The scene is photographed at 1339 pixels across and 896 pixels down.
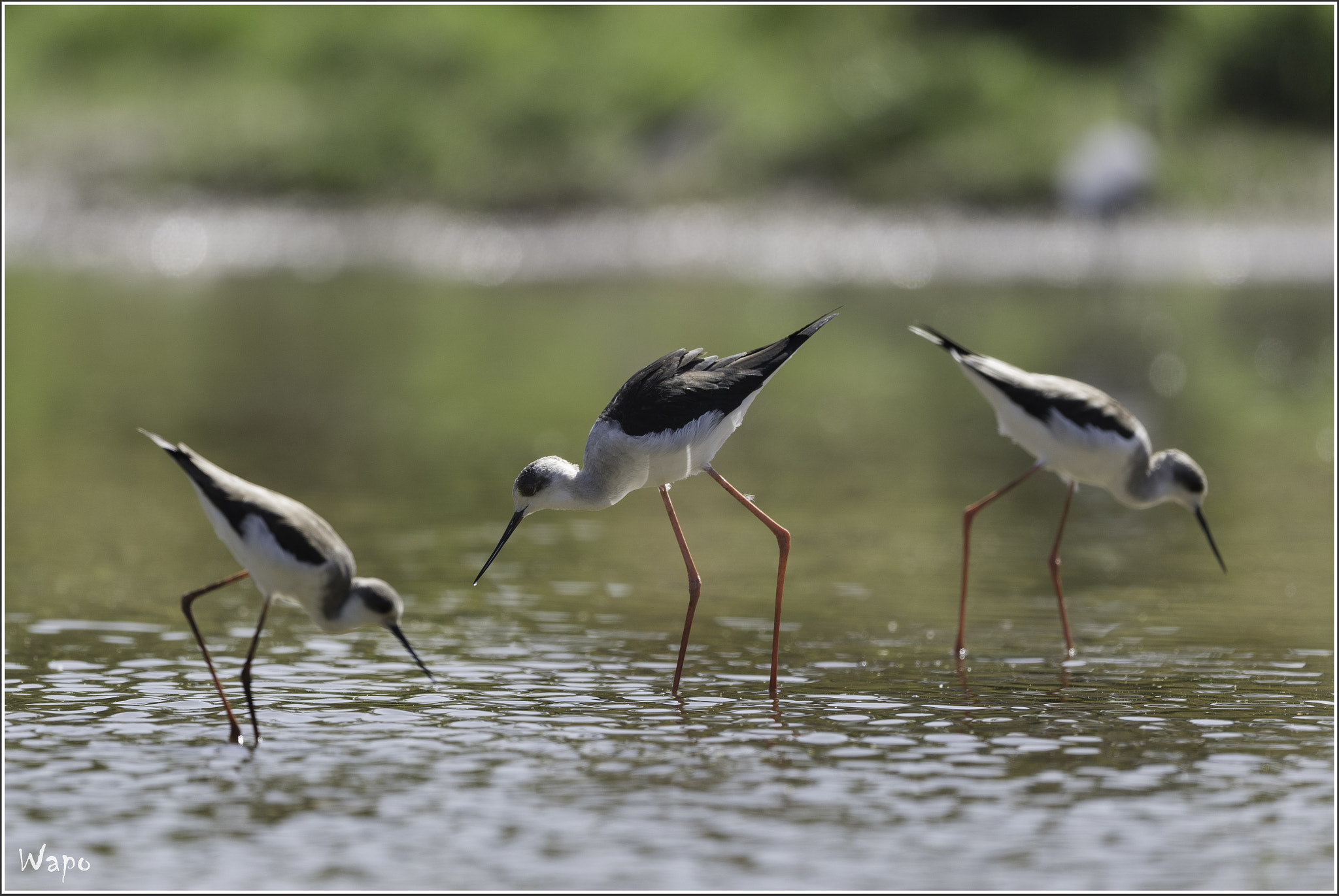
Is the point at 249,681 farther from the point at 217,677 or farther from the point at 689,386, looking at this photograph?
the point at 689,386

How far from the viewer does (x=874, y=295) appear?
27.2 metres

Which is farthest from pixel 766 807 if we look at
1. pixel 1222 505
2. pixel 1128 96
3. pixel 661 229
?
pixel 1128 96

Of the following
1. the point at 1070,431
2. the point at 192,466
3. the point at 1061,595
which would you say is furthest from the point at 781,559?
the point at 192,466

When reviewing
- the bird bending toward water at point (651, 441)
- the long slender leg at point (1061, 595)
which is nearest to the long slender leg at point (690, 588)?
the bird bending toward water at point (651, 441)

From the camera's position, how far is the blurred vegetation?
107 feet

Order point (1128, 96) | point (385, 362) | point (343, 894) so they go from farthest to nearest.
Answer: point (1128, 96)
point (385, 362)
point (343, 894)

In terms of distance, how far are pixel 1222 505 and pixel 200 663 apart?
6.87m

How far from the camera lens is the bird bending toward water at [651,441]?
8133 millimetres

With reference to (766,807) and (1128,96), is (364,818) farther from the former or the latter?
(1128,96)

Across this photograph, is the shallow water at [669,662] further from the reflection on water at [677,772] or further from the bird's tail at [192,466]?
the bird's tail at [192,466]

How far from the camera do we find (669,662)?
8.42 meters

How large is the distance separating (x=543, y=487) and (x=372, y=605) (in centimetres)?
112

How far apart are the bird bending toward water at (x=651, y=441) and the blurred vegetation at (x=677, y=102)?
24182 millimetres

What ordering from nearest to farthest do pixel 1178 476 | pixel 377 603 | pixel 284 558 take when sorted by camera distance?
pixel 284 558
pixel 377 603
pixel 1178 476
